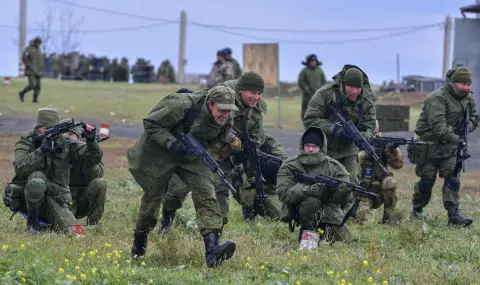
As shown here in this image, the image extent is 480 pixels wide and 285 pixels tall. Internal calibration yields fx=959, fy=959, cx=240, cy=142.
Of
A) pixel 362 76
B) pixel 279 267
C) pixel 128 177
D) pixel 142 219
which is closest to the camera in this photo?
pixel 279 267

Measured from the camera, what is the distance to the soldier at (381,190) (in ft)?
38.0

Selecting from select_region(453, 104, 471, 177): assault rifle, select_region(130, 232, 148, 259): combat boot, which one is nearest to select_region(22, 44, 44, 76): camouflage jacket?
select_region(453, 104, 471, 177): assault rifle

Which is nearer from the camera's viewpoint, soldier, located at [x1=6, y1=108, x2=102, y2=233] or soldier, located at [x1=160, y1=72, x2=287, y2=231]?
soldier, located at [x1=6, y1=108, x2=102, y2=233]

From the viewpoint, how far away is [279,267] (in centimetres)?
788

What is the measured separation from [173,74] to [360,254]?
A: 4476 cm

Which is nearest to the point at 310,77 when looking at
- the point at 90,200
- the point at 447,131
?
the point at 447,131

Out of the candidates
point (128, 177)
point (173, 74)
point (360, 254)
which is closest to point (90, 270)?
point (360, 254)

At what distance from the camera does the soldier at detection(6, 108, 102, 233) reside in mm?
9797

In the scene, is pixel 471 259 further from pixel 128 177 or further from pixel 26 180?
pixel 128 177

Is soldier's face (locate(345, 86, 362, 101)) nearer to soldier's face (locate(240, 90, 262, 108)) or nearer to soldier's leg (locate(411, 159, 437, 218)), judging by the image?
soldier's face (locate(240, 90, 262, 108))

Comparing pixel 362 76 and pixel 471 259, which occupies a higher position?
pixel 362 76

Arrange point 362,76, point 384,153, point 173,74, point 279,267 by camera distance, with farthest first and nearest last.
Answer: point 173,74 < point 384,153 < point 362,76 < point 279,267

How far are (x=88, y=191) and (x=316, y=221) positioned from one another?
2.62 m

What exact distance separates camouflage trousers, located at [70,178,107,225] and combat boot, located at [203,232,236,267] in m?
2.83
